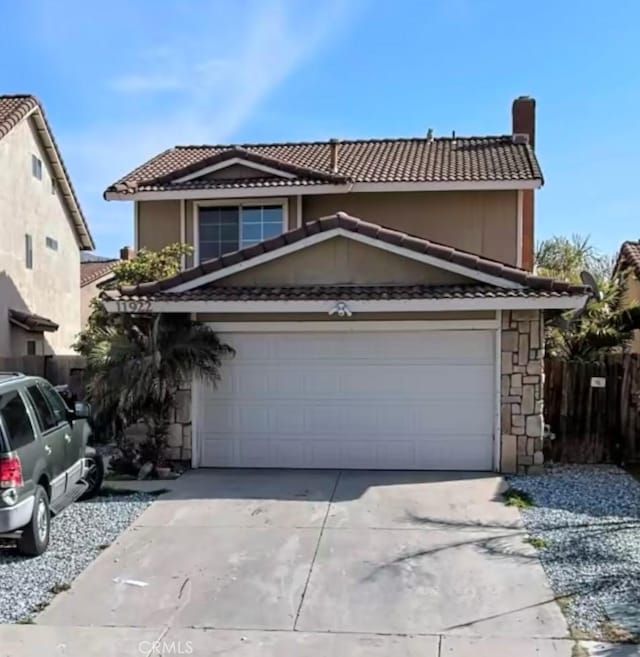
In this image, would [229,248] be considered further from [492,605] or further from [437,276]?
[492,605]

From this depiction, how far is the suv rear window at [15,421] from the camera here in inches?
→ 269

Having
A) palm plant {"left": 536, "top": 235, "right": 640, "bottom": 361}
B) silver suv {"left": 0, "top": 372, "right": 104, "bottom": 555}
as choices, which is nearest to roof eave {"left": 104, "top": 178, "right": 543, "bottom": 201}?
palm plant {"left": 536, "top": 235, "right": 640, "bottom": 361}

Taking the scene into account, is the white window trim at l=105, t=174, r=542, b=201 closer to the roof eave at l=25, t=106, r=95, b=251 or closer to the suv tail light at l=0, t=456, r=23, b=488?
the roof eave at l=25, t=106, r=95, b=251

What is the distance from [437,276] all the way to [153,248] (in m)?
7.68

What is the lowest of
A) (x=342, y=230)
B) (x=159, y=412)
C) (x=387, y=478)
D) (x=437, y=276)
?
(x=387, y=478)

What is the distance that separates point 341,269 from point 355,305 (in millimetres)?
1031

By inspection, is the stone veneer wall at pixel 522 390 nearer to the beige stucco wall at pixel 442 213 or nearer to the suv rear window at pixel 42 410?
the beige stucco wall at pixel 442 213

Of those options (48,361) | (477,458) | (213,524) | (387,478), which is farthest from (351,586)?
(48,361)

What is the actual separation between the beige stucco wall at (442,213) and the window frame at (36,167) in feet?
28.2

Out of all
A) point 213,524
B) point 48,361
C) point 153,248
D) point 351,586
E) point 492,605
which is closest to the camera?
point 492,605

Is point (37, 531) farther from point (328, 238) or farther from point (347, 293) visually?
point (328, 238)

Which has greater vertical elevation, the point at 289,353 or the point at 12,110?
the point at 12,110

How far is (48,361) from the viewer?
15.1 metres

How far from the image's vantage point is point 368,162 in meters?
17.0
